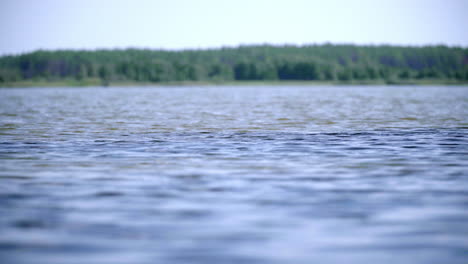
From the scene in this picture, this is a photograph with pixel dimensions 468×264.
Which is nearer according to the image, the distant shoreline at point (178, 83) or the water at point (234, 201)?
the water at point (234, 201)

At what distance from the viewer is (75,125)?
2423cm

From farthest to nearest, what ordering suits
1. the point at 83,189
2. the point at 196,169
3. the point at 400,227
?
the point at 196,169, the point at 83,189, the point at 400,227

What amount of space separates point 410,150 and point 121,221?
9622 mm

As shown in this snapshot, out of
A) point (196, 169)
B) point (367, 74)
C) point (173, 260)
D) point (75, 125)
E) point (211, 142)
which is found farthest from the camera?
point (367, 74)

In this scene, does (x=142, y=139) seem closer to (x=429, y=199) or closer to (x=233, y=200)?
(x=233, y=200)

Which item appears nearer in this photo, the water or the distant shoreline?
the water

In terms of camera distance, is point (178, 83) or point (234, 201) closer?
point (234, 201)

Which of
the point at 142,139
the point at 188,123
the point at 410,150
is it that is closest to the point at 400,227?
the point at 410,150

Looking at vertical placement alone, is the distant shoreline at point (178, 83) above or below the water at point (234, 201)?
below

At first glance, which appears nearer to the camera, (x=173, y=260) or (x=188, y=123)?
(x=173, y=260)

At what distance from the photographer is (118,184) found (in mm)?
10484

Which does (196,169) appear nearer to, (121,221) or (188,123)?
(121,221)

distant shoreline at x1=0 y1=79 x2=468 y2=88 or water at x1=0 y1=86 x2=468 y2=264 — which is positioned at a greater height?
water at x1=0 y1=86 x2=468 y2=264

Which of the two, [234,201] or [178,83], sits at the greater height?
[234,201]
